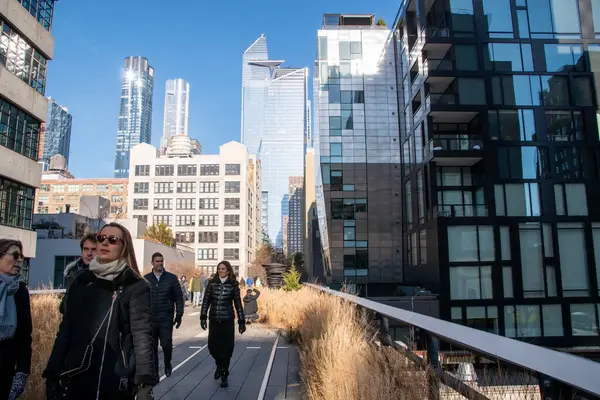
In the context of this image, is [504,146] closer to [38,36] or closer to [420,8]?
[420,8]

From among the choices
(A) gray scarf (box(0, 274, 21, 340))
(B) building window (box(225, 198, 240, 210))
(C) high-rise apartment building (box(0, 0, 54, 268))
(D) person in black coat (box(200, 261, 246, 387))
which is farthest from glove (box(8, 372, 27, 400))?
(B) building window (box(225, 198, 240, 210))

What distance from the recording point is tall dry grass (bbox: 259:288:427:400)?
3.67 metres

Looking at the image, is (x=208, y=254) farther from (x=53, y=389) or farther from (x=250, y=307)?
(x=53, y=389)

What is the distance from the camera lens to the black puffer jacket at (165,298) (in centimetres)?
753

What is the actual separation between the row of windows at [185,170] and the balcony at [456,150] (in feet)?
233

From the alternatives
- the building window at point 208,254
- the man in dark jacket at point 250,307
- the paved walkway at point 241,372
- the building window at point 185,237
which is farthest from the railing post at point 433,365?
the building window at point 185,237

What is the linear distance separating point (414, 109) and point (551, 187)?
1207 cm

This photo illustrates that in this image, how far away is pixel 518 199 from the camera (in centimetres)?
3094

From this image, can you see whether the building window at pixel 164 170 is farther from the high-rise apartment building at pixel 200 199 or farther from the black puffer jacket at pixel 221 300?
the black puffer jacket at pixel 221 300

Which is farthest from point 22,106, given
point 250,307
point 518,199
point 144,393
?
point 518,199

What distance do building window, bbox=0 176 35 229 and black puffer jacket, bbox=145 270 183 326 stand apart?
20494 millimetres

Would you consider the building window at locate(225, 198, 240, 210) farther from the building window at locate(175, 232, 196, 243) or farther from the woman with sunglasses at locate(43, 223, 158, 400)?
the woman with sunglasses at locate(43, 223, 158, 400)

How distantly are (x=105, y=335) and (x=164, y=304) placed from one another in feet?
15.3

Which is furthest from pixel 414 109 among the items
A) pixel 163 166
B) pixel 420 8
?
pixel 163 166
